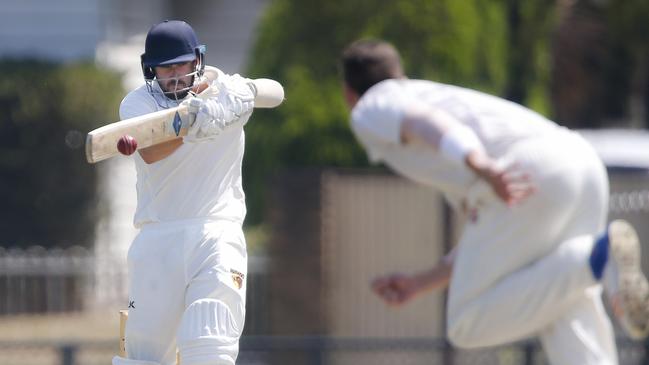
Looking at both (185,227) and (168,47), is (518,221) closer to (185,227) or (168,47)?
(185,227)

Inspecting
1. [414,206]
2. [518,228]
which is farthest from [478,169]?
[414,206]

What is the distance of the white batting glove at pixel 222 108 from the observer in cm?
582

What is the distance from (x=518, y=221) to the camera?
6324 millimetres

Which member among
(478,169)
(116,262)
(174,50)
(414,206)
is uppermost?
(174,50)

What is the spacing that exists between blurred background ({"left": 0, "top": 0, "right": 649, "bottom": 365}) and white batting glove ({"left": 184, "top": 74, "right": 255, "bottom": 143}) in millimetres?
4638

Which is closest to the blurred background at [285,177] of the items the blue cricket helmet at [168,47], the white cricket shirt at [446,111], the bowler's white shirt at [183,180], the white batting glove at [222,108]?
the white cricket shirt at [446,111]

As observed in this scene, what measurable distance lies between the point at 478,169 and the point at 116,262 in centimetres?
934

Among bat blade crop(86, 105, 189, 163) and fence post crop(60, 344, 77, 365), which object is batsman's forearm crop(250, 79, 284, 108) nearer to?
bat blade crop(86, 105, 189, 163)

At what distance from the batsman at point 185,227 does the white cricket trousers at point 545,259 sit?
38.0 inches

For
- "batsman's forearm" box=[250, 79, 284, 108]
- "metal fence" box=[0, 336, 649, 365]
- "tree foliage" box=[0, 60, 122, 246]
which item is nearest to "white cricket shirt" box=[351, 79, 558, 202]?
"batsman's forearm" box=[250, 79, 284, 108]

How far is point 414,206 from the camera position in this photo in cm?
1178

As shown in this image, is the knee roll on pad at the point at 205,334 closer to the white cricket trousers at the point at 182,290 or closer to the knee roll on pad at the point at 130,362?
the white cricket trousers at the point at 182,290

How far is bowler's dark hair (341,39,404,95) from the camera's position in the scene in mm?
6973

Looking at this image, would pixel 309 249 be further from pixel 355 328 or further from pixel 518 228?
pixel 518 228
